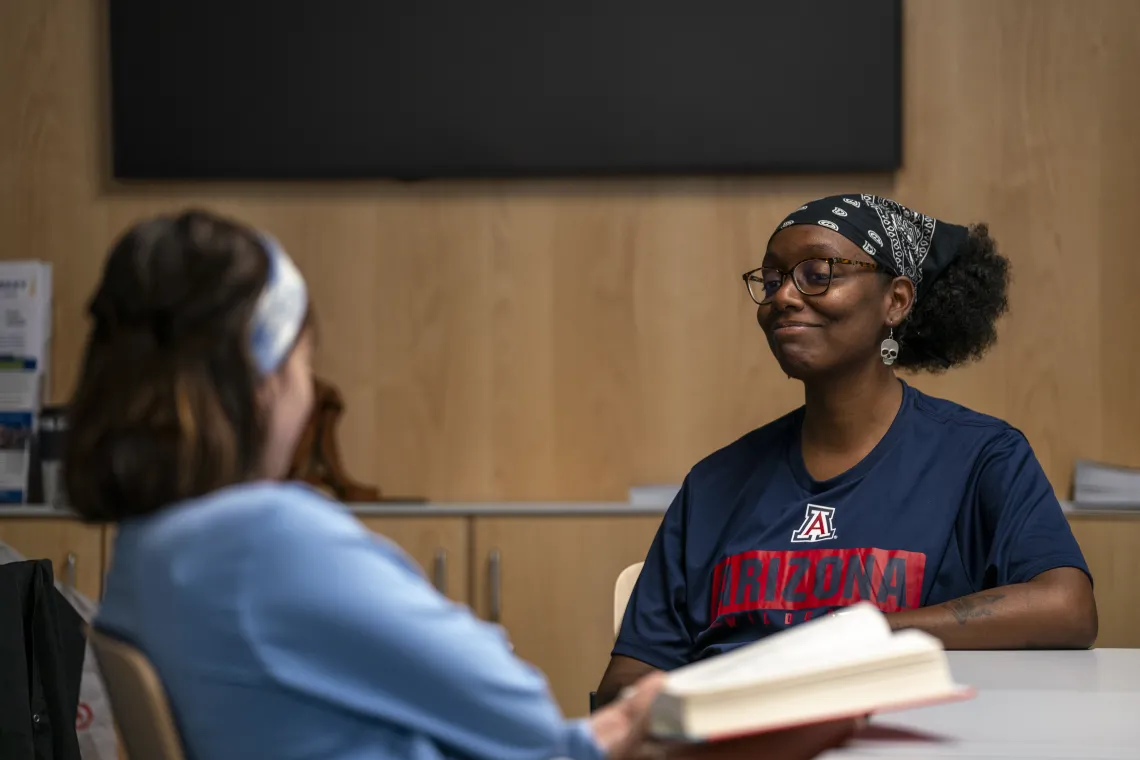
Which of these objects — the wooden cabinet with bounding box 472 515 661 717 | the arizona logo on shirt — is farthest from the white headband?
the wooden cabinet with bounding box 472 515 661 717

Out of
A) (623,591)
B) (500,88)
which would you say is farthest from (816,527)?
(500,88)

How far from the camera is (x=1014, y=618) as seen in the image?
175 centimetres

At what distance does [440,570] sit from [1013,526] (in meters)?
1.64

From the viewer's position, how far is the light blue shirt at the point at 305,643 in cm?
89

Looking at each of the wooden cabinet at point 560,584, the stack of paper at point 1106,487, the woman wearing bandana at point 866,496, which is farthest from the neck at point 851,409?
the stack of paper at point 1106,487

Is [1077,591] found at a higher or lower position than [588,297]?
lower

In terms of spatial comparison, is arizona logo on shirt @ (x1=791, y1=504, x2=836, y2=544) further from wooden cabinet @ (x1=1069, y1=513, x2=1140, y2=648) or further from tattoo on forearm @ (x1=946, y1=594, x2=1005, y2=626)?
wooden cabinet @ (x1=1069, y1=513, x2=1140, y2=648)

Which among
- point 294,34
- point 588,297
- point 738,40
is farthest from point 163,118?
point 738,40

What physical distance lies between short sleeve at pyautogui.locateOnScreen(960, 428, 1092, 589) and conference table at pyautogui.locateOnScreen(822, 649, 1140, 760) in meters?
0.20

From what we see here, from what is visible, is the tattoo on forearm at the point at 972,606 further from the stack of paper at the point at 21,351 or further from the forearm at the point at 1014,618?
the stack of paper at the point at 21,351

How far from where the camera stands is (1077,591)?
178 centimetres

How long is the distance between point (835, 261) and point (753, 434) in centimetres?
34

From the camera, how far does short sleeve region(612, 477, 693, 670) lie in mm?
1967

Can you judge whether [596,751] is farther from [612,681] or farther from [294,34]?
[294,34]
